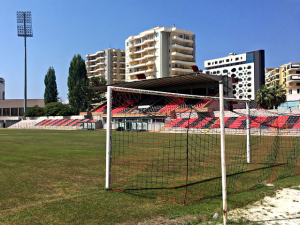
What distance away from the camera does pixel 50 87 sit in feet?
247

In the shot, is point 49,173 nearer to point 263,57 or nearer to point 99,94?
point 99,94

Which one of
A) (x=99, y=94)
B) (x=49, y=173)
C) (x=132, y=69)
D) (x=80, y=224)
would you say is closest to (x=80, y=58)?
(x=99, y=94)

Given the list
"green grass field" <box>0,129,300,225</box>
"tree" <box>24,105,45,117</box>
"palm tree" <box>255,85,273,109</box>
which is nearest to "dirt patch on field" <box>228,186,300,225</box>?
"green grass field" <box>0,129,300,225</box>

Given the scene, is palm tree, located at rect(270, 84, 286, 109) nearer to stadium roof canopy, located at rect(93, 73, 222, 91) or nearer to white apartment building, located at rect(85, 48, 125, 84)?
stadium roof canopy, located at rect(93, 73, 222, 91)

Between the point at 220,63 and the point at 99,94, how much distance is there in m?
64.8

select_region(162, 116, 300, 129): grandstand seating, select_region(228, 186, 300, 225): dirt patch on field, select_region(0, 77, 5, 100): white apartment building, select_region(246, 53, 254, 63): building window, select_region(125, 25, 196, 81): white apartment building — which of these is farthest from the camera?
select_region(0, 77, 5, 100): white apartment building

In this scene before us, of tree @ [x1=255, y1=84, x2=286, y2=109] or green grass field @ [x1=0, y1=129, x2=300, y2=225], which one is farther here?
tree @ [x1=255, y1=84, x2=286, y2=109]

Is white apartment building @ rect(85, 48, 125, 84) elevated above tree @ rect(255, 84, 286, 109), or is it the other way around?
white apartment building @ rect(85, 48, 125, 84)

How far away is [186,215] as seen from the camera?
4.95m

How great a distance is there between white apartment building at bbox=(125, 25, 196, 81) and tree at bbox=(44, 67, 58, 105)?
22783 mm

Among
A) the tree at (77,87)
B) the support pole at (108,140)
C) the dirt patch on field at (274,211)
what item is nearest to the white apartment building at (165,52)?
the tree at (77,87)

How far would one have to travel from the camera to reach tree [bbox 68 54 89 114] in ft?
216

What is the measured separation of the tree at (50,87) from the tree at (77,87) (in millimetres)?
11155

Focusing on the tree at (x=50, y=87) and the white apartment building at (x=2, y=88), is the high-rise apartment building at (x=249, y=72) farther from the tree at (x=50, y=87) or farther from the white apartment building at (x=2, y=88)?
the white apartment building at (x=2, y=88)
